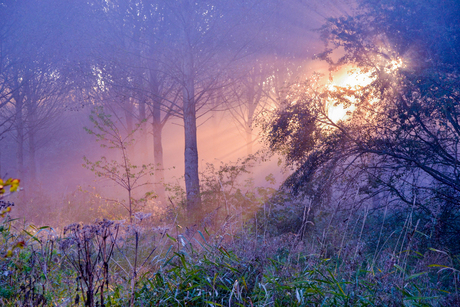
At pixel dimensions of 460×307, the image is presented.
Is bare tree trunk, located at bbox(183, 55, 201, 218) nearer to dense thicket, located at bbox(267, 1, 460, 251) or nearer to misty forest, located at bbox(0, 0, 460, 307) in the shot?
misty forest, located at bbox(0, 0, 460, 307)

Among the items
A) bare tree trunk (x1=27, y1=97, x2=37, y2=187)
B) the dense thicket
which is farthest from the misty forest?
bare tree trunk (x1=27, y1=97, x2=37, y2=187)

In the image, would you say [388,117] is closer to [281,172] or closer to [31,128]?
[281,172]

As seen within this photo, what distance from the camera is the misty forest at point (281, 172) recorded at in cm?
249

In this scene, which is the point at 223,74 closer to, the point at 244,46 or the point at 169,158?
the point at 244,46

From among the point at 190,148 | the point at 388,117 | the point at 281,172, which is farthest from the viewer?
the point at 190,148

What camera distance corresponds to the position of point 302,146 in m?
6.70

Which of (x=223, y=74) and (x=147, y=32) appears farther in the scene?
(x=223, y=74)

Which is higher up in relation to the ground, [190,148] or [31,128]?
[31,128]

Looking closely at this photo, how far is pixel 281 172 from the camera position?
7.73 metres

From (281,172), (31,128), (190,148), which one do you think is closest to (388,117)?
(281,172)

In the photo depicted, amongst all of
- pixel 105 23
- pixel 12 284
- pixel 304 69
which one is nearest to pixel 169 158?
pixel 304 69

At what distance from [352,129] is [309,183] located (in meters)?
1.57

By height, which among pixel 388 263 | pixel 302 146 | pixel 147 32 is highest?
pixel 147 32

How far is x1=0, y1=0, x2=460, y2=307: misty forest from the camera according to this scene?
2.49 m
